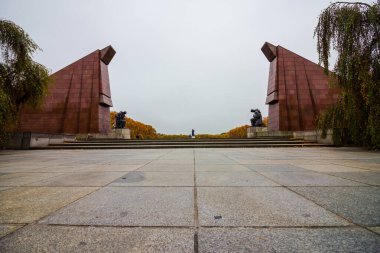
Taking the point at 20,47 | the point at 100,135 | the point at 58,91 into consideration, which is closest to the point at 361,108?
the point at 20,47

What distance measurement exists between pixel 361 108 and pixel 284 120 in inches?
417

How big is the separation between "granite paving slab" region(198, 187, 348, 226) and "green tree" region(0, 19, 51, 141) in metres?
10.1

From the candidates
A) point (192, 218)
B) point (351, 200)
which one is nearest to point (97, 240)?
point (192, 218)

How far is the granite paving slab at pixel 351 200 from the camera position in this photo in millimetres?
1499

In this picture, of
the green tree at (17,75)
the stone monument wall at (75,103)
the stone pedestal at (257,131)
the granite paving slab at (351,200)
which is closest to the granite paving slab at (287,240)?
the granite paving slab at (351,200)

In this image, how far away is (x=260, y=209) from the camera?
1.72 meters

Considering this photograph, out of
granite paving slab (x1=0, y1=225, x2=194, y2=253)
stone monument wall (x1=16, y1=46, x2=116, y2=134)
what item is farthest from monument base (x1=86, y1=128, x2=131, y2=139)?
granite paving slab (x1=0, y1=225, x2=194, y2=253)

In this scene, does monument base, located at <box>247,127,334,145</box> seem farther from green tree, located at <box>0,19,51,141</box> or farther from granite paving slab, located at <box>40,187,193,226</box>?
green tree, located at <box>0,19,51,141</box>

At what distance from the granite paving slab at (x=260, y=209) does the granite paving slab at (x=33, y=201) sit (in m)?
1.28

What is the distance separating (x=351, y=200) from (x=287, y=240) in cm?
117

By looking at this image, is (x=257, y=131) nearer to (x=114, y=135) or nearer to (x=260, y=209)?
(x=114, y=135)

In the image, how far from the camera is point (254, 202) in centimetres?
191

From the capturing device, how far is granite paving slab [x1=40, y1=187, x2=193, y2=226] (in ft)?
4.82

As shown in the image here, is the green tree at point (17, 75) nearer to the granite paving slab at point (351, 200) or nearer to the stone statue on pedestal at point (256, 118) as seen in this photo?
the granite paving slab at point (351, 200)
